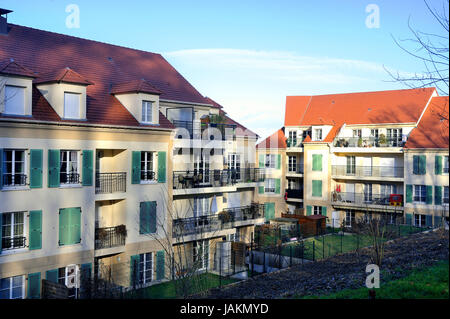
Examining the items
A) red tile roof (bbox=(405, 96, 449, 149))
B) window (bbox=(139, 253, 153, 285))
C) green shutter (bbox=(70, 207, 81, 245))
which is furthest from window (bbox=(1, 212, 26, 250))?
red tile roof (bbox=(405, 96, 449, 149))

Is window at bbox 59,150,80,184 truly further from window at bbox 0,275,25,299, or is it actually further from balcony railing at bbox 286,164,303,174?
balcony railing at bbox 286,164,303,174

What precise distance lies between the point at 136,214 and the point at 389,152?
22751mm

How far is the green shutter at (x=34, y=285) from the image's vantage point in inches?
741

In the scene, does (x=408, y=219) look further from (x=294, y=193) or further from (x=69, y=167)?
(x=69, y=167)

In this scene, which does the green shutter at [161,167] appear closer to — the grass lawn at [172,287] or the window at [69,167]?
the window at [69,167]

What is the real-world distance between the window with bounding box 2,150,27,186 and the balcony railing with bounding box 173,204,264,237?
301 inches

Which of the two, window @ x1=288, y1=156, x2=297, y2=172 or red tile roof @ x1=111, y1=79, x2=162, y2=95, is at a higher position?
red tile roof @ x1=111, y1=79, x2=162, y2=95

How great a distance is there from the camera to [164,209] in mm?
24594

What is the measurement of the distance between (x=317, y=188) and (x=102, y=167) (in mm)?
23204

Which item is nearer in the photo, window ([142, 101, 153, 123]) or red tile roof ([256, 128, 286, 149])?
window ([142, 101, 153, 123])

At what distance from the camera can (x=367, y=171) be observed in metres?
39.4

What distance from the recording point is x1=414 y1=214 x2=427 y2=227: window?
1403 inches
